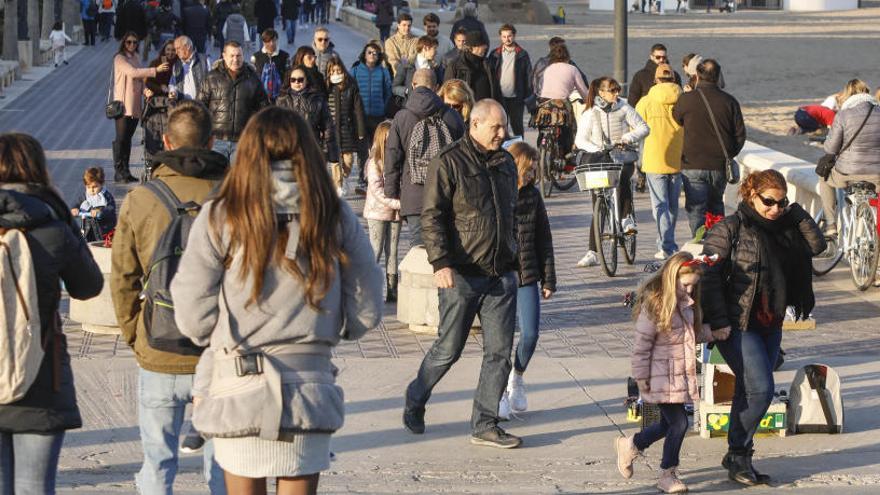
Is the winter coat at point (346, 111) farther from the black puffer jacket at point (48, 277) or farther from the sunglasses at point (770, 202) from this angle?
the black puffer jacket at point (48, 277)

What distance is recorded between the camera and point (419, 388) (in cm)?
850

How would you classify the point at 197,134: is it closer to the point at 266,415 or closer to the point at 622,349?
the point at 266,415

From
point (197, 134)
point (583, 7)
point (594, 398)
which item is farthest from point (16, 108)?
point (583, 7)

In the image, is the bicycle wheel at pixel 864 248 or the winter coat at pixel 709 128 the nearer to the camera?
the bicycle wheel at pixel 864 248

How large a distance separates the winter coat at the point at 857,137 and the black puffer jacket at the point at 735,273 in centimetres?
554

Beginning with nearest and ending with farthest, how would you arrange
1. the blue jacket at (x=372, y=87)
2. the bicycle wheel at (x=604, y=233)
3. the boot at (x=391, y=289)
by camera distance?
the boot at (x=391, y=289) → the bicycle wheel at (x=604, y=233) → the blue jacket at (x=372, y=87)

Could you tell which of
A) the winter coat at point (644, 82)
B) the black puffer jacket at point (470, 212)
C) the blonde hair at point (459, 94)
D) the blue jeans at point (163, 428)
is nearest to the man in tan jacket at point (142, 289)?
the blue jeans at point (163, 428)

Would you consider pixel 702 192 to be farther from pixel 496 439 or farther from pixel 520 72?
pixel 520 72

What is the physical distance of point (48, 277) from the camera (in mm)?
5574

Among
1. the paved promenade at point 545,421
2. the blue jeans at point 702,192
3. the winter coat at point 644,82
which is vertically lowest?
the paved promenade at point 545,421

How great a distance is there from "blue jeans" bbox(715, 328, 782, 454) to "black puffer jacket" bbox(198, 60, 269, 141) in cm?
812

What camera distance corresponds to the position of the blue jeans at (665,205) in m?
14.3

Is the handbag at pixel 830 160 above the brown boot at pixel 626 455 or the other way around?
above

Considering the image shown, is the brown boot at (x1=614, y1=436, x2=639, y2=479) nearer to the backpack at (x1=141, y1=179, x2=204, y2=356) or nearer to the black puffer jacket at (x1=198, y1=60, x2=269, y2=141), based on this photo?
the backpack at (x1=141, y1=179, x2=204, y2=356)
